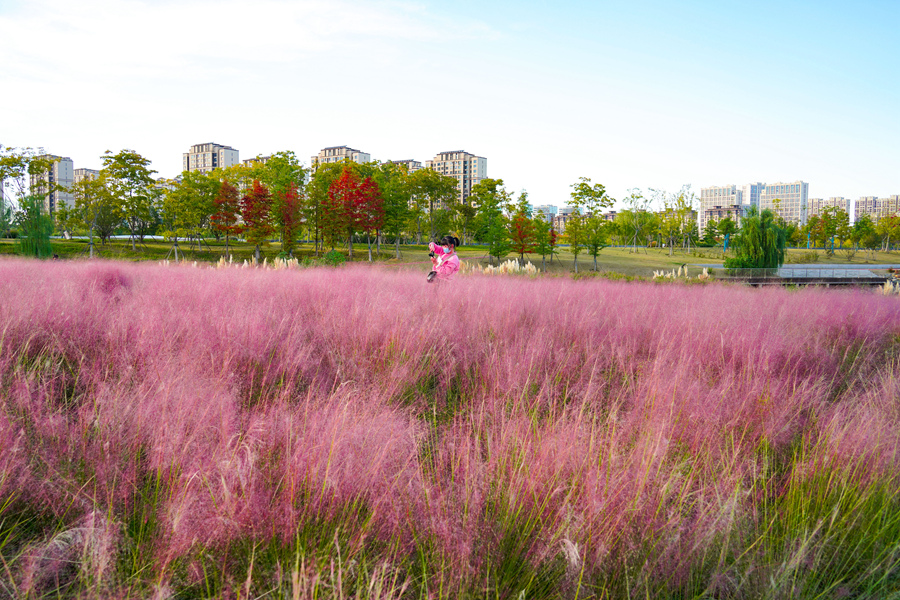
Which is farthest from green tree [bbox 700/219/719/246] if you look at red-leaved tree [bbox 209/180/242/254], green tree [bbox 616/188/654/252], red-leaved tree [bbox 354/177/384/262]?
red-leaved tree [bbox 209/180/242/254]

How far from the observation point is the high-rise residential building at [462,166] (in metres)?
138

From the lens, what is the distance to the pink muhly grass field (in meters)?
1.51

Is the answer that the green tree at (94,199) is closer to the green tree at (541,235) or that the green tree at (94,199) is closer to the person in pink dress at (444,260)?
the green tree at (541,235)

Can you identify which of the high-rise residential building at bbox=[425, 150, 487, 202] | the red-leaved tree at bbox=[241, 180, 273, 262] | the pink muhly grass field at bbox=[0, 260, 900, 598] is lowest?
the pink muhly grass field at bbox=[0, 260, 900, 598]

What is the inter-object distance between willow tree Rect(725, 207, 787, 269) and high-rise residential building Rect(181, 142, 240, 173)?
143 meters

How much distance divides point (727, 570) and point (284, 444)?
1756mm

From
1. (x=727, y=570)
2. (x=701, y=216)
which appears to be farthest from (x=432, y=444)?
(x=701, y=216)

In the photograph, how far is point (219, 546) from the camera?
5.05 feet

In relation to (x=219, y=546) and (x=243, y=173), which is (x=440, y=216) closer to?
(x=243, y=173)

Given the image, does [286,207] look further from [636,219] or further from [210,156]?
[210,156]

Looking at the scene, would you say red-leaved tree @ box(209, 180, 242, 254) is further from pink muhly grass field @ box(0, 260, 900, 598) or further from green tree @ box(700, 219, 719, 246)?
green tree @ box(700, 219, 719, 246)

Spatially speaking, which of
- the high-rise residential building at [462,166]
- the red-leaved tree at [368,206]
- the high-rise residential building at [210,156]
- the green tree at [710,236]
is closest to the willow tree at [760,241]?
the red-leaved tree at [368,206]

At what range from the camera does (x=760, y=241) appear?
878 inches

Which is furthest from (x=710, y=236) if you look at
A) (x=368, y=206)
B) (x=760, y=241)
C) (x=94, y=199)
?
(x=94, y=199)
